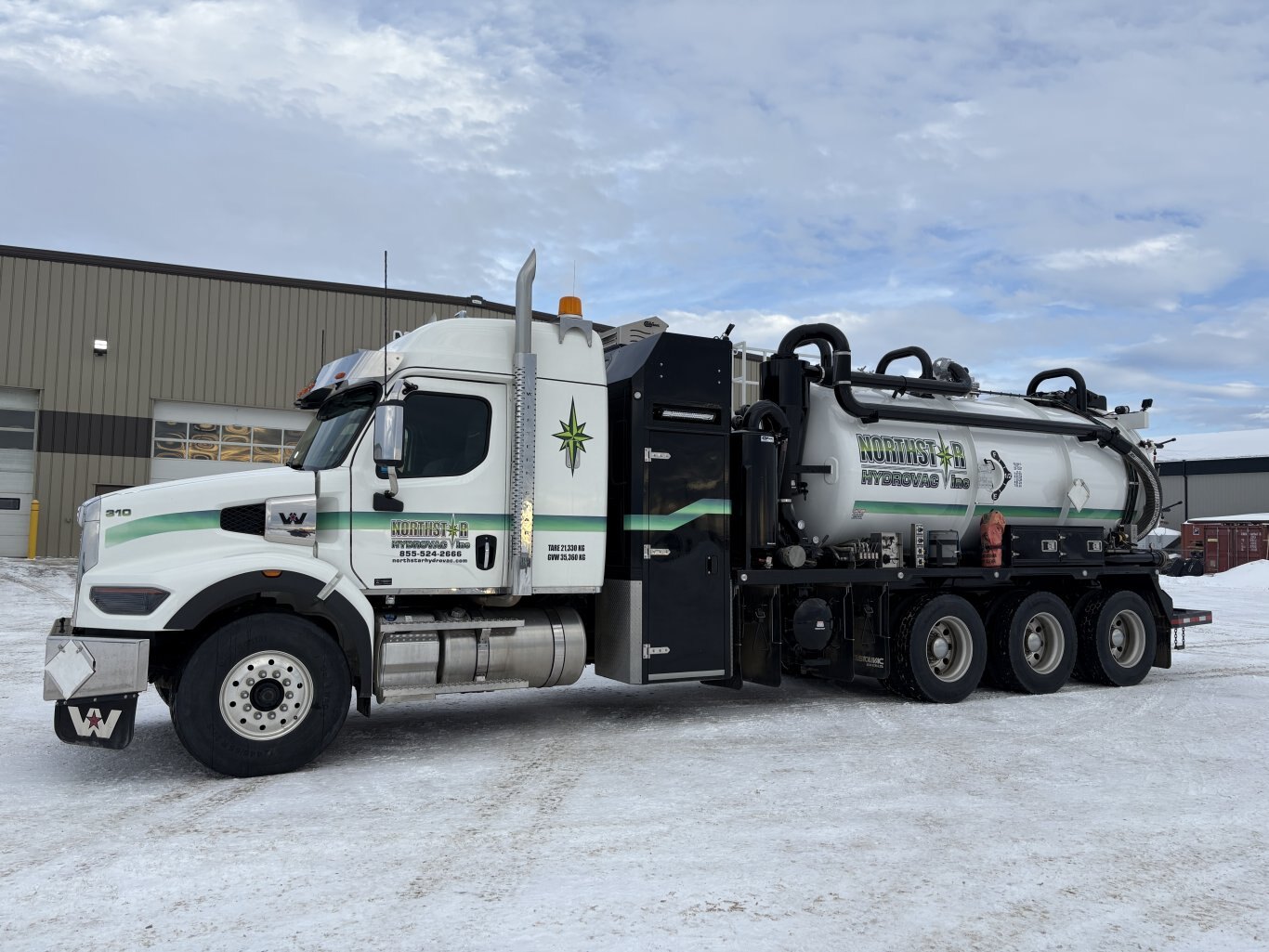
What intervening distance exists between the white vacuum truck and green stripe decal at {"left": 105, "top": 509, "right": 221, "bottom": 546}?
1.0 inches

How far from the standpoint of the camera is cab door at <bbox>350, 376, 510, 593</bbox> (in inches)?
286

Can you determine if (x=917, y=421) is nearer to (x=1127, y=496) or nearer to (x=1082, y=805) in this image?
(x=1127, y=496)

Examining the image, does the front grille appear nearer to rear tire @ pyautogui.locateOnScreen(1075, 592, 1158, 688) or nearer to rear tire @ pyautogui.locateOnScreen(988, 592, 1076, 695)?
rear tire @ pyautogui.locateOnScreen(988, 592, 1076, 695)

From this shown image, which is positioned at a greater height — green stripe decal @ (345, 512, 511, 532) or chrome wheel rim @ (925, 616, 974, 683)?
green stripe decal @ (345, 512, 511, 532)

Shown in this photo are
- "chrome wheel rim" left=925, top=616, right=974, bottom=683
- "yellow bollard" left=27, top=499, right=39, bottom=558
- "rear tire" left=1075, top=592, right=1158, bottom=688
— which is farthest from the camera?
"yellow bollard" left=27, top=499, right=39, bottom=558

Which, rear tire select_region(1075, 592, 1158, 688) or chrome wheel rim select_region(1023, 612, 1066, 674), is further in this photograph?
rear tire select_region(1075, 592, 1158, 688)

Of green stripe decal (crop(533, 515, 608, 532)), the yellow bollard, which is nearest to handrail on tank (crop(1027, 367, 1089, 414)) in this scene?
green stripe decal (crop(533, 515, 608, 532))

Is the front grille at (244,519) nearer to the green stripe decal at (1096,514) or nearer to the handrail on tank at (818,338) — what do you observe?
the handrail on tank at (818,338)

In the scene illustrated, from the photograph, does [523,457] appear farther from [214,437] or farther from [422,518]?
[214,437]

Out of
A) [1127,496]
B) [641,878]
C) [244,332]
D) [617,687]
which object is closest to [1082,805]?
[641,878]

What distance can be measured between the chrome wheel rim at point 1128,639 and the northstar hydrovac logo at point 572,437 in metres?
7.05

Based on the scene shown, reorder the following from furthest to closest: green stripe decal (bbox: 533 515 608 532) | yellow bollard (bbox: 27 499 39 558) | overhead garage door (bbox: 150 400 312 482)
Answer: overhead garage door (bbox: 150 400 312 482) < yellow bollard (bbox: 27 499 39 558) < green stripe decal (bbox: 533 515 608 532)

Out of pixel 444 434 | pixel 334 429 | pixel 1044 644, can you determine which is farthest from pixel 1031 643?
pixel 334 429

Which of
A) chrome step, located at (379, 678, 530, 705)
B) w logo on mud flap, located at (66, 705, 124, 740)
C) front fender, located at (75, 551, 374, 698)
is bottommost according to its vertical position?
w logo on mud flap, located at (66, 705, 124, 740)
